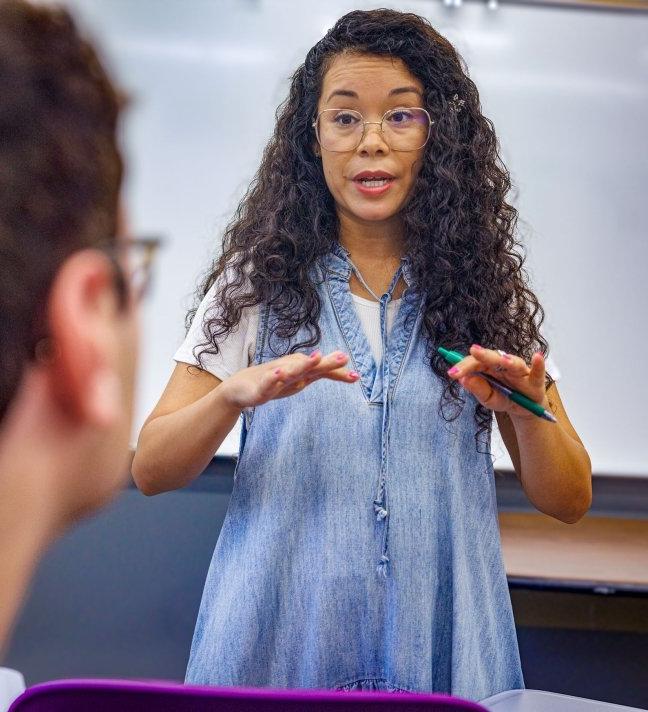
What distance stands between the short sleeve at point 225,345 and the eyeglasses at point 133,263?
820 millimetres

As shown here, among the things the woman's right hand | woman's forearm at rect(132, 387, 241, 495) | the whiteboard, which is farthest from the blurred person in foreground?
the whiteboard

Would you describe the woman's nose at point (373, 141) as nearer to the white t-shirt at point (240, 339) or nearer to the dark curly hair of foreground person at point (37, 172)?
the white t-shirt at point (240, 339)

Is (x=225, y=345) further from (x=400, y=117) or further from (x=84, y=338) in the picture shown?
(x=84, y=338)

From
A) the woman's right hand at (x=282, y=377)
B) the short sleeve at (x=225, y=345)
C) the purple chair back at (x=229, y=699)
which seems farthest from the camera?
the short sleeve at (x=225, y=345)

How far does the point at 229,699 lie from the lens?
2.43ft

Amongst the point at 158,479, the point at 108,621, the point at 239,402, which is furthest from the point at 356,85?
the point at 108,621

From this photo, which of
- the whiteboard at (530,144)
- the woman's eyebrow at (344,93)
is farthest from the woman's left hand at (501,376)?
the whiteboard at (530,144)

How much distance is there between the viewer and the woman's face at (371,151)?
1.29 m

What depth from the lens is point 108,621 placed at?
2.39 m

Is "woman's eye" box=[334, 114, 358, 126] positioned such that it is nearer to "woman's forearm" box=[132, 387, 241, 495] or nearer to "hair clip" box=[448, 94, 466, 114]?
"hair clip" box=[448, 94, 466, 114]

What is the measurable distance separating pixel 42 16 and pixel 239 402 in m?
0.73

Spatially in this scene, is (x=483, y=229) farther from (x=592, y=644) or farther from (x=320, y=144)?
(x=592, y=644)

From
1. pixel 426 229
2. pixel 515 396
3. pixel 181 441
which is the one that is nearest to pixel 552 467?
pixel 515 396

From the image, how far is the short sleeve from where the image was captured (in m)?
1.28
